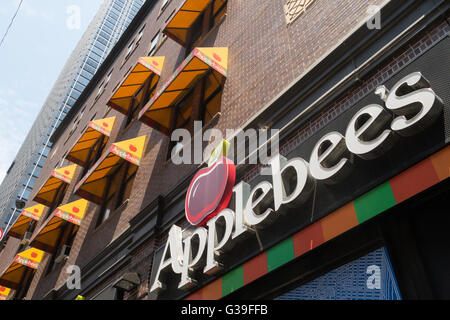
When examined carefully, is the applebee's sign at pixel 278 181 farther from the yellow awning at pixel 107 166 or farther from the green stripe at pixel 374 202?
the yellow awning at pixel 107 166

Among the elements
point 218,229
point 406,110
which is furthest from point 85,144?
point 406,110

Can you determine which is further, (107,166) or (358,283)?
(107,166)

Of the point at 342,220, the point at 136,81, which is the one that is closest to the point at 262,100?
the point at 342,220

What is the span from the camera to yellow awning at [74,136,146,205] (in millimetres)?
11086

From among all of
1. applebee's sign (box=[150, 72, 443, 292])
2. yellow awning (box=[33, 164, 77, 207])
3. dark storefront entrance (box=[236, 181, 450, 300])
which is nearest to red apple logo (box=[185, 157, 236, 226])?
applebee's sign (box=[150, 72, 443, 292])

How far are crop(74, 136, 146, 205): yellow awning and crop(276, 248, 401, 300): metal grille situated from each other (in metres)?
7.40

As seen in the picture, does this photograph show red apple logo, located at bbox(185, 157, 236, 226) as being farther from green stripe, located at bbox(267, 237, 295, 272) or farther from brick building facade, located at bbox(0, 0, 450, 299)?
green stripe, located at bbox(267, 237, 295, 272)

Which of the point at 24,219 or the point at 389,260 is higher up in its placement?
the point at 24,219

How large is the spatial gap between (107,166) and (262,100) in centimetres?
627

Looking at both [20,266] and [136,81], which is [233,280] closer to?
[136,81]

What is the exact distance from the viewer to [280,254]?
5.09 metres

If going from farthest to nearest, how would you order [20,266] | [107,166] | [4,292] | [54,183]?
[4,292] < [54,183] < [20,266] < [107,166]

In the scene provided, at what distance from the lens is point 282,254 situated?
5.06 meters

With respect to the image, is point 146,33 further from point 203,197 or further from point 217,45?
point 203,197
